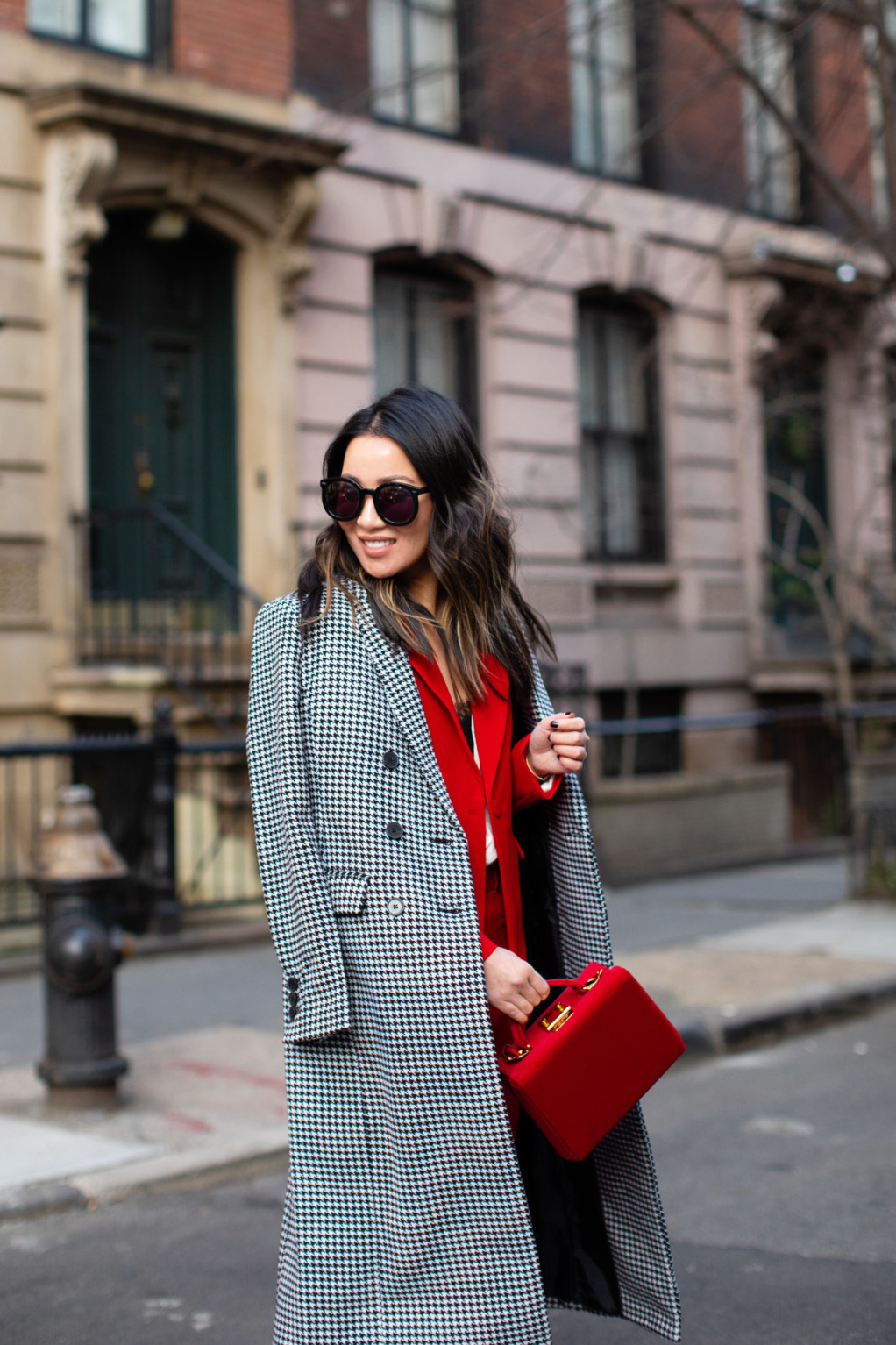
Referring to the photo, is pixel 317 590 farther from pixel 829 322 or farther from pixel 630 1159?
pixel 829 322

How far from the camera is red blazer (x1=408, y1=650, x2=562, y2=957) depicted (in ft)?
8.99

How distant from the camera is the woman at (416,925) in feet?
8.45

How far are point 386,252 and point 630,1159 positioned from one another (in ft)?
40.4

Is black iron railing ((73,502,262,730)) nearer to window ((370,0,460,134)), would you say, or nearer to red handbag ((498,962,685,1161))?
window ((370,0,460,134))

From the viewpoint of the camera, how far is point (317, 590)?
2877 millimetres

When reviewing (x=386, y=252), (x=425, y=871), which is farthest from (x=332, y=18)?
(x=425, y=871)

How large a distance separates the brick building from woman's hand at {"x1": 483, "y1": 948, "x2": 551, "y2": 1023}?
8483 millimetres

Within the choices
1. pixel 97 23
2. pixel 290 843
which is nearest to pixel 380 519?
pixel 290 843

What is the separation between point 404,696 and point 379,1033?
0.61 m

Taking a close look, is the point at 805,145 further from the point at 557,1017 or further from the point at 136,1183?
the point at 557,1017

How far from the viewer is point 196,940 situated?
9.45 metres

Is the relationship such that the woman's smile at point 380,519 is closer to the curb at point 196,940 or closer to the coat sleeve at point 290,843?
the coat sleeve at point 290,843

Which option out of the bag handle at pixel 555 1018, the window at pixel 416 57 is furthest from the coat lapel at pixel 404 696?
the window at pixel 416 57

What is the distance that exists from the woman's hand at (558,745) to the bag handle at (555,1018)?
0.39m
